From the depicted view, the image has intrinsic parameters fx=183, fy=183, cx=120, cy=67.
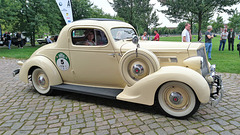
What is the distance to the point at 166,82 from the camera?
320 centimetres

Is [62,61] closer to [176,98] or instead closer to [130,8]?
[176,98]

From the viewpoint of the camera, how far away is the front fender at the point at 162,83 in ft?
9.68

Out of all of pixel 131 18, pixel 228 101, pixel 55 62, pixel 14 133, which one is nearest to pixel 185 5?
pixel 228 101

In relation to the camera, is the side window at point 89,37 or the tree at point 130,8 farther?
the tree at point 130,8

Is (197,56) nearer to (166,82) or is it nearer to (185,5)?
(166,82)

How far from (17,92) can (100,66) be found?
2.67 m

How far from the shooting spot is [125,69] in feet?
11.7

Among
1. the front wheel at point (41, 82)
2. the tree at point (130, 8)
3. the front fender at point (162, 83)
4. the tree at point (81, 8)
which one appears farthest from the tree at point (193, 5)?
the tree at point (130, 8)

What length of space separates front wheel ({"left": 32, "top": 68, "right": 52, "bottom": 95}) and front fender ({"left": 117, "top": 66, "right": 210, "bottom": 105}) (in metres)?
2.14

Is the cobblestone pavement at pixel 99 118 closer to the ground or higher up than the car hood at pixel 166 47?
closer to the ground

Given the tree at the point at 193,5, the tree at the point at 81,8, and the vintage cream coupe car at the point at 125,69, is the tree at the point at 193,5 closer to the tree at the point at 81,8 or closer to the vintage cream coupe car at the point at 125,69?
the vintage cream coupe car at the point at 125,69

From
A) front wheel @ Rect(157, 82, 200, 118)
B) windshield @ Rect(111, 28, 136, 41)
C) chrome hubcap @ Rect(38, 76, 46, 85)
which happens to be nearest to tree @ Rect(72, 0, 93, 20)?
chrome hubcap @ Rect(38, 76, 46, 85)

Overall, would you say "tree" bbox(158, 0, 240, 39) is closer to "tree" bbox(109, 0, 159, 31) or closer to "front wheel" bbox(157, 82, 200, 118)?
"front wheel" bbox(157, 82, 200, 118)

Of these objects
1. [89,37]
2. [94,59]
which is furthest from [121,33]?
[94,59]
